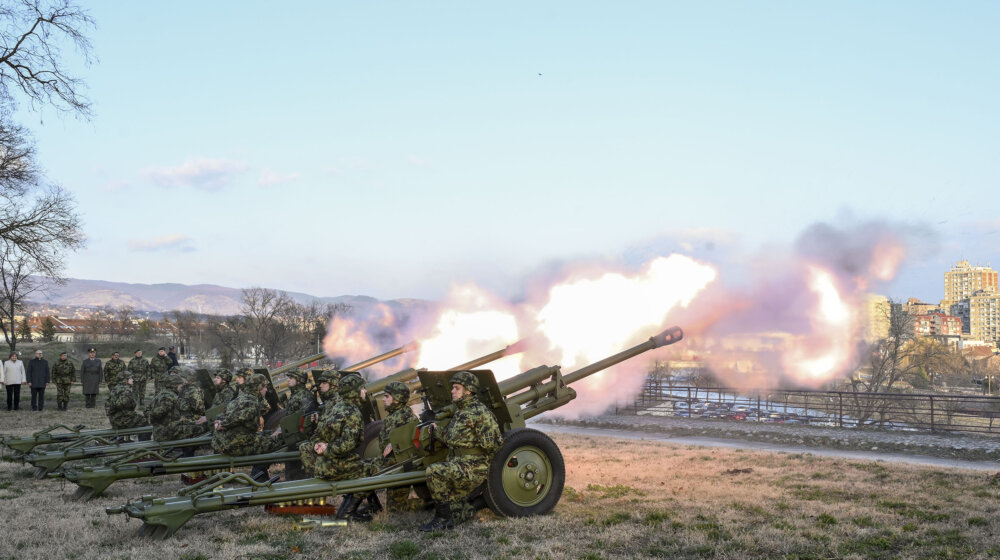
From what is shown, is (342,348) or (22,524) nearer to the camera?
(22,524)

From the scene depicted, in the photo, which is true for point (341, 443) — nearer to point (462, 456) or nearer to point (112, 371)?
point (462, 456)

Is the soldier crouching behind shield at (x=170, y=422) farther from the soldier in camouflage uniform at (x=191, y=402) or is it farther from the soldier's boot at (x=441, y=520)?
the soldier's boot at (x=441, y=520)

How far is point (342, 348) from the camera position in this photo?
18.1 m

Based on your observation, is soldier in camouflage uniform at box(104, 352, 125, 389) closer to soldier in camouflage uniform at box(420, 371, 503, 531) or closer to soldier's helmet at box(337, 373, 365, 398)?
soldier's helmet at box(337, 373, 365, 398)

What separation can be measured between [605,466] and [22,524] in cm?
915

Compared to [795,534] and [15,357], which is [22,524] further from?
[15,357]

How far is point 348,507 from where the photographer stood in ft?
30.7

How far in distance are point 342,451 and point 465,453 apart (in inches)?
57.0

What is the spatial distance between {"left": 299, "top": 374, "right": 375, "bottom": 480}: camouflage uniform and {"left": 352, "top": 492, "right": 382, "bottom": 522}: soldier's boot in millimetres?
503

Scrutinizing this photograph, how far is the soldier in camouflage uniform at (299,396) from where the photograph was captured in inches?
477

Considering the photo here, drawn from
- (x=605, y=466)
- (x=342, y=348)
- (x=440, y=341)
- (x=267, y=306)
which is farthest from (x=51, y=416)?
(x=267, y=306)

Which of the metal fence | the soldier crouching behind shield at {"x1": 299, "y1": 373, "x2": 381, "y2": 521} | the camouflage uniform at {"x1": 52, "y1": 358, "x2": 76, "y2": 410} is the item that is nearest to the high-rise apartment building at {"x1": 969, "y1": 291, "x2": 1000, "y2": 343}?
the metal fence

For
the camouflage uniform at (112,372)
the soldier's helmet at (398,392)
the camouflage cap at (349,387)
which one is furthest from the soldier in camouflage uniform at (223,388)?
the camouflage uniform at (112,372)

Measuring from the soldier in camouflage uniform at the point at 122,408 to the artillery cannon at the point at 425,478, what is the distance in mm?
7119
